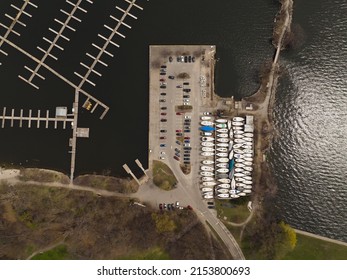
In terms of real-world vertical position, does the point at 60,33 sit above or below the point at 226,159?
above

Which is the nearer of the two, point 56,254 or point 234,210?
point 56,254

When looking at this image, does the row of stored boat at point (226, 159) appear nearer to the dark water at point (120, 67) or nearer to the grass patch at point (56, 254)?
the dark water at point (120, 67)

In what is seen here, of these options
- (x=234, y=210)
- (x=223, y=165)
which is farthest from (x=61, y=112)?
(x=234, y=210)

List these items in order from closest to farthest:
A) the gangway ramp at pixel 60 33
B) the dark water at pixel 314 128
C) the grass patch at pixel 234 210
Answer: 1. the grass patch at pixel 234 210
2. the dark water at pixel 314 128
3. the gangway ramp at pixel 60 33

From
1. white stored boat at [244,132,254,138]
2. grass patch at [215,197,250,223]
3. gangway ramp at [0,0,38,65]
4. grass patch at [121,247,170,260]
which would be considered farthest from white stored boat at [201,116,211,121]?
gangway ramp at [0,0,38,65]

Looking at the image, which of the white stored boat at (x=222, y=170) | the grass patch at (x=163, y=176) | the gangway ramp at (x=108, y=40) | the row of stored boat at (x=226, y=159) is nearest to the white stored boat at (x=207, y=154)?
the row of stored boat at (x=226, y=159)

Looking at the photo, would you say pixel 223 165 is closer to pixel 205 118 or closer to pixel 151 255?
pixel 205 118
